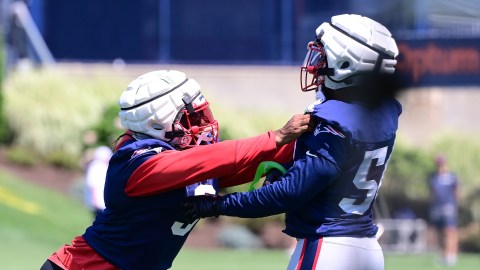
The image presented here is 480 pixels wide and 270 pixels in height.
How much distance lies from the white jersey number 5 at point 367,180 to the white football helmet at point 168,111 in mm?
790

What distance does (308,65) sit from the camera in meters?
4.86

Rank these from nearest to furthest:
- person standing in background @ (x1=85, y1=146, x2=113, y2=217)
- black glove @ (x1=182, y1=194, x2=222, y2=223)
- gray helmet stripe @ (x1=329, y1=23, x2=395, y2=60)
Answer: gray helmet stripe @ (x1=329, y1=23, x2=395, y2=60) < black glove @ (x1=182, y1=194, x2=222, y2=223) < person standing in background @ (x1=85, y1=146, x2=113, y2=217)

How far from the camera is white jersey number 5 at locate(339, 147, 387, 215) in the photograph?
475cm

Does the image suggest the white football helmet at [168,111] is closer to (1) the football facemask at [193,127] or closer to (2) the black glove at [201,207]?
(1) the football facemask at [193,127]

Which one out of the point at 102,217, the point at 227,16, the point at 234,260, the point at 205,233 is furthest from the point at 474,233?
the point at 102,217

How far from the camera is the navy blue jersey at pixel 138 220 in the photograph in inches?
198

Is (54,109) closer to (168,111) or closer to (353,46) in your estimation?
(168,111)

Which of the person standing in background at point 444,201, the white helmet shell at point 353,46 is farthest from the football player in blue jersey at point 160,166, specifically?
the person standing in background at point 444,201

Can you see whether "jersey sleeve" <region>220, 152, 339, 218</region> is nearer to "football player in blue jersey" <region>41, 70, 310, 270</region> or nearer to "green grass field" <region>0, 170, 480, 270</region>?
"football player in blue jersey" <region>41, 70, 310, 270</region>

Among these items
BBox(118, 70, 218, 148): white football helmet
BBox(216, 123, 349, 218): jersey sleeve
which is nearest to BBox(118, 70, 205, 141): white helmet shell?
BBox(118, 70, 218, 148): white football helmet

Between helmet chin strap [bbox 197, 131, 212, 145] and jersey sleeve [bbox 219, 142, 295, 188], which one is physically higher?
helmet chin strap [bbox 197, 131, 212, 145]

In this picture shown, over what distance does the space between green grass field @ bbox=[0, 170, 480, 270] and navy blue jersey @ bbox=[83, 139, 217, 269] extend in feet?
26.2

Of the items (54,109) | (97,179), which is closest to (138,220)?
(97,179)

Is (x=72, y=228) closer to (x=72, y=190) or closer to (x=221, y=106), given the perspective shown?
(x=72, y=190)
